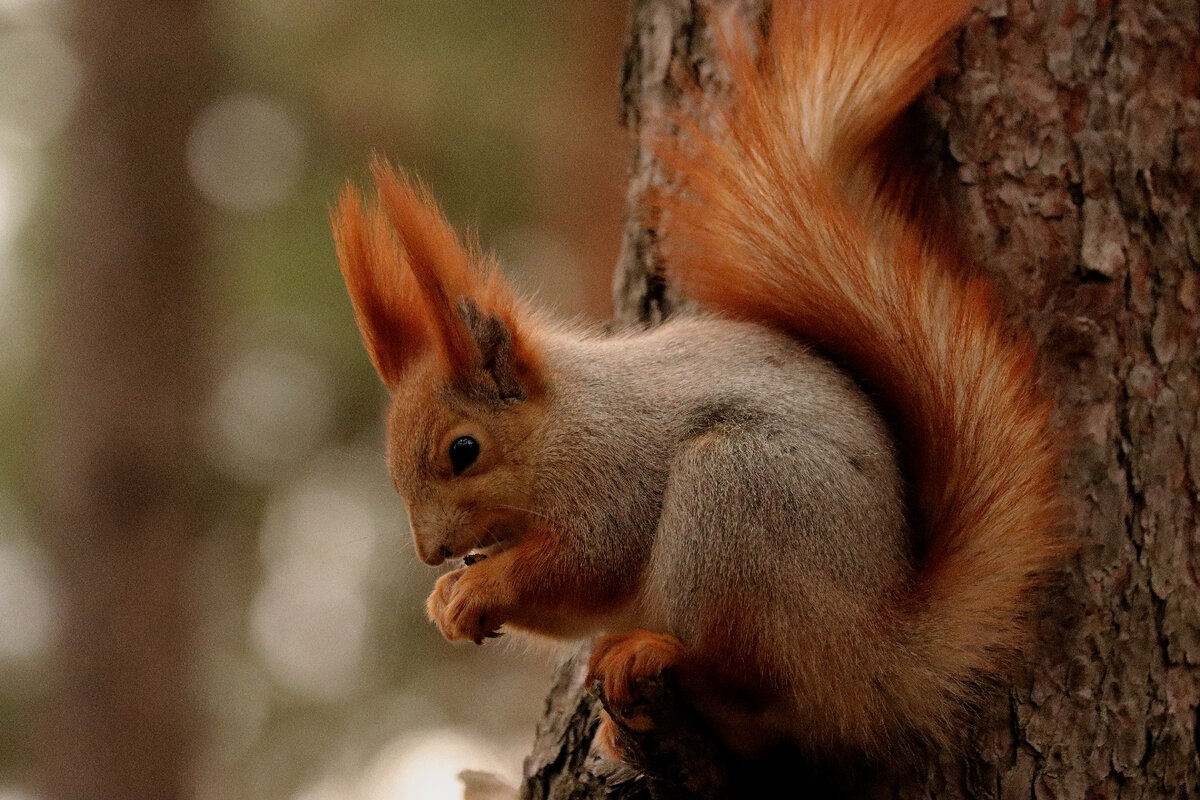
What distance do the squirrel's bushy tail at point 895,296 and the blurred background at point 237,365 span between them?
1.72 metres

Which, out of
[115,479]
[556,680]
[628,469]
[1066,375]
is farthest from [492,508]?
[115,479]

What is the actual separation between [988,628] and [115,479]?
2.68 meters

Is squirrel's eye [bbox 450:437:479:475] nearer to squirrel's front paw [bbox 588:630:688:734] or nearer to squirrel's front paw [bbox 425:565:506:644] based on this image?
squirrel's front paw [bbox 425:565:506:644]

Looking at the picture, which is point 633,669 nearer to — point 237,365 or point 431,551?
point 431,551

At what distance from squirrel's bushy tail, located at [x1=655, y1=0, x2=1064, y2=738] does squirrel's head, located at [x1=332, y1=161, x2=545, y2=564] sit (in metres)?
0.29

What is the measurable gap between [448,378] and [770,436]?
1.46ft

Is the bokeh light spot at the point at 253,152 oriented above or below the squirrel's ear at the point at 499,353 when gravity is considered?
above

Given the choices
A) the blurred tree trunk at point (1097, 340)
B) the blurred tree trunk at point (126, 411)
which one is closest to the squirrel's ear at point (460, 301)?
the blurred tree trunk at point (1097, 340)

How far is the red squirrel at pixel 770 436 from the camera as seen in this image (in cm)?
125

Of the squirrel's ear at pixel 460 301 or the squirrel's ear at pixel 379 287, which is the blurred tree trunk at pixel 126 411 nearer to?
the squirrel's ear at pixel 379 287

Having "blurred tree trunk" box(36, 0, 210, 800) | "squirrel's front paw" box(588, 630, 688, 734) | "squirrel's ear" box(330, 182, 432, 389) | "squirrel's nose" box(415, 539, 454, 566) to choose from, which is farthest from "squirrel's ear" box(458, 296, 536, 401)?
"blurred tree trunk" box(36, 0, 210, 800)

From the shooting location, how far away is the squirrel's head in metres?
1.39

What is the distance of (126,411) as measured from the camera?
10.6 ft

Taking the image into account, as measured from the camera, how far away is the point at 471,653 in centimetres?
404
